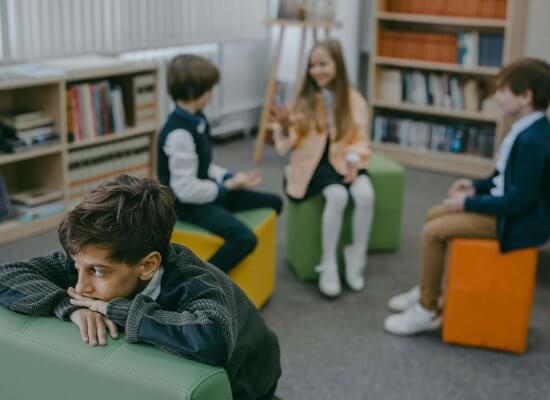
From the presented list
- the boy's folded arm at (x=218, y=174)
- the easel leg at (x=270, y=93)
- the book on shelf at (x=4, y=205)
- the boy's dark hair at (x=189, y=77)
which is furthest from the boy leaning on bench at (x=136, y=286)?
the easel leg at (x=270, y=93)

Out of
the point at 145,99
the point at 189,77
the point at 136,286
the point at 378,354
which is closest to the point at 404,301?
the point at 378,354

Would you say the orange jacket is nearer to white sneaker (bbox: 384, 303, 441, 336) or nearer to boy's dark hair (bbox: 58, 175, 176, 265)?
white sneaker (bbox: 384, 303, 441, 336)

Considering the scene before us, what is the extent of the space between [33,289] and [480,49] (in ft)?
13.3

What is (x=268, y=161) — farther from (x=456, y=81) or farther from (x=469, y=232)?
(x=469, y=232)

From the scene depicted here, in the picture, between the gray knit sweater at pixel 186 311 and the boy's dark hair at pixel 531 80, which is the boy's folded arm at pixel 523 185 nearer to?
the boy's dark hair at pixel 531 80

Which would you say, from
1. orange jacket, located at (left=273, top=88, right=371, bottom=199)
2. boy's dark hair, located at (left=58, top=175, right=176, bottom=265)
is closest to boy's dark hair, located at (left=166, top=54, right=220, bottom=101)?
orange jacket, located at (left=273, top=88, right=371, bottom=199)

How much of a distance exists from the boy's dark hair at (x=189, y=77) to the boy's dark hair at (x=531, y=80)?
1.03 meters

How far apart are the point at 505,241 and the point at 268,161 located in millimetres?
2776

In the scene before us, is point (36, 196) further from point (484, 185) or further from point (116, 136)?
point (484, 185)

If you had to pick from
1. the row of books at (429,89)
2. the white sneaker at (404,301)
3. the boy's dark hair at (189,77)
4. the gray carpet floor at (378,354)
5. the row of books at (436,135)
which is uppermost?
the boy's dark hair at (189,77)

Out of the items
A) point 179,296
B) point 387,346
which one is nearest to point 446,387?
point 387,346

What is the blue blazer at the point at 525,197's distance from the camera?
2.47m

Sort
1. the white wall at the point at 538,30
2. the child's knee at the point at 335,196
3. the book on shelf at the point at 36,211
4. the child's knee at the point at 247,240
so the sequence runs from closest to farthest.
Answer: the child's knee at the point at 247,240 → the child's knee at the point at 335,196 → the book on shelf at the point at 36,211 → the white wall at the point at 538,30

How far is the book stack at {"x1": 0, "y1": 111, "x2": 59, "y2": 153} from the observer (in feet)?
11.7
